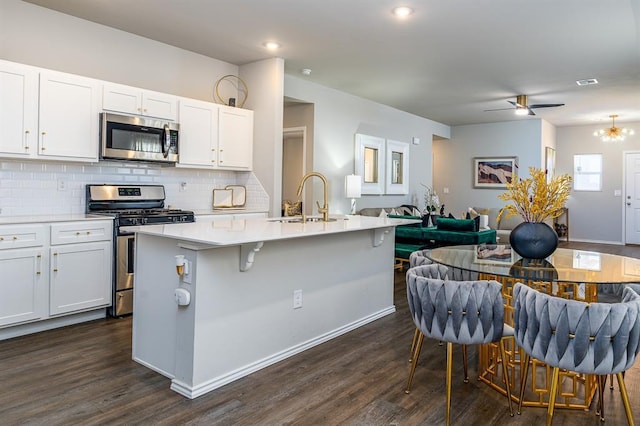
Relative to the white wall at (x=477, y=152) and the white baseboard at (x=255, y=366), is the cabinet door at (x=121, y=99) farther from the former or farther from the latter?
the white wall at (x=477, y=152)

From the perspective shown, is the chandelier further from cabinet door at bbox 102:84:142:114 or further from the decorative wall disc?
cabinet door at bbox 102:84:142:114

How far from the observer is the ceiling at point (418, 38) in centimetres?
377

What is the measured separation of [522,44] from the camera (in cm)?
461

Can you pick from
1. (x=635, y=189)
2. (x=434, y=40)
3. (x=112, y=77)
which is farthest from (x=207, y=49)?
(x=635, y=189)

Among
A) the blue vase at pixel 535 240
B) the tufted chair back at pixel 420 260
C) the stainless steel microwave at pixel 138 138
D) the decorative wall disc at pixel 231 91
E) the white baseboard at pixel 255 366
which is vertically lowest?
the white baseboard at pixel 255 366

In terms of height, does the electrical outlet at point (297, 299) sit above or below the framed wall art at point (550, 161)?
below

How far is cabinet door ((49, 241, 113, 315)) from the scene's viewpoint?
3562 mm

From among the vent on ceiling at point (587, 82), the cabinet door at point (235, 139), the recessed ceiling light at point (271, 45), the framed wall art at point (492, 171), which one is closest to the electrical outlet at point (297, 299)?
the cabinet door at point (235, 139)

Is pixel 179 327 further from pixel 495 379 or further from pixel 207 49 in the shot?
pixel 207 49

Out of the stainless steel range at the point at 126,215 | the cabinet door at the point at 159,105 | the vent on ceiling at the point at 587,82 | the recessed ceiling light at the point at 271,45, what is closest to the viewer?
the stainless steel range at the point at 126,215

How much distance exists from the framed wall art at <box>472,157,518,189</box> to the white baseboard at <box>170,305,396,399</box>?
22.5 ft

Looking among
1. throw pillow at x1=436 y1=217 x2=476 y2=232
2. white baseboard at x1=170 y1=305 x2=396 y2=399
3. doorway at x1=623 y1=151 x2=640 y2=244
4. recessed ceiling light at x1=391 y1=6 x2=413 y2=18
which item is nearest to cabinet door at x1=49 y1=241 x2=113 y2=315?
white baseboard at x1=170 y1=305 x2=396 y2=399

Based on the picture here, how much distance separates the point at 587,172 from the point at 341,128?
6.83 meters

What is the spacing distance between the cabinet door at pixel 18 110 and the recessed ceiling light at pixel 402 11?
3.06m
